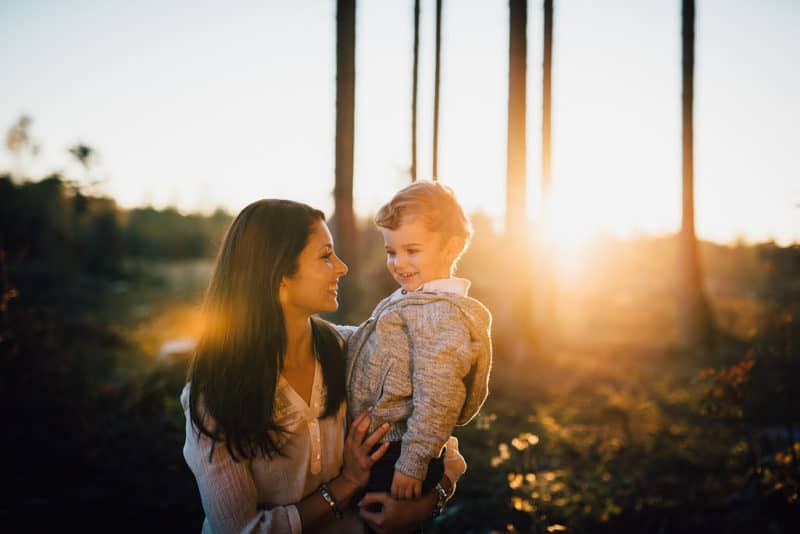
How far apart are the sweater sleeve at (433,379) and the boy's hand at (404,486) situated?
0.02 metres

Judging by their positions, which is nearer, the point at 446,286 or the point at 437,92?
the point at 446,286

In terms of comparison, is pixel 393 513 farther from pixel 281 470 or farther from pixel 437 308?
pixel 437 308

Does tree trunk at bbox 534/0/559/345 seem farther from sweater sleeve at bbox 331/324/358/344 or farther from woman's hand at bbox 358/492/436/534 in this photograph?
woman's hand at bbox 358/492/436/534

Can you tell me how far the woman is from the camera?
163 cm

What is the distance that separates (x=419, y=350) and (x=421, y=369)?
0.24ft

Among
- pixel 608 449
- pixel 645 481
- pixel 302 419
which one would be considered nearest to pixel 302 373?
pixel 302 419

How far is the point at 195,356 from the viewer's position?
1.77 m

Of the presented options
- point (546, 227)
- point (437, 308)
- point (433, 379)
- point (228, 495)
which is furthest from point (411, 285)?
point (546, 227)

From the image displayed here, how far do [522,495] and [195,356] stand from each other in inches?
98.1

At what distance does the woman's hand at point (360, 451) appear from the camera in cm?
179

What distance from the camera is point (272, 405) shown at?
1.75 metres

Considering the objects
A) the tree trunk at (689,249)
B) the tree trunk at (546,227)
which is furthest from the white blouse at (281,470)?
the tree trunk at (689,249)

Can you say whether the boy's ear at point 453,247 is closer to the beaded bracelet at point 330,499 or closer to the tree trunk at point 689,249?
the beaded bracelet at point 330,499

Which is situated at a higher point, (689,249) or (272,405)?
(689,249)
